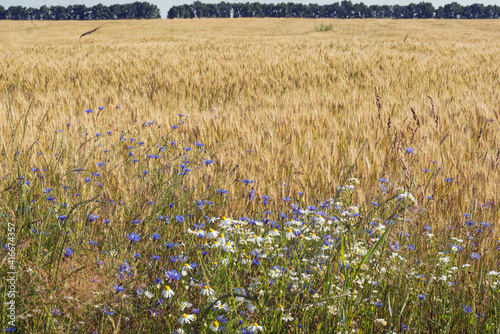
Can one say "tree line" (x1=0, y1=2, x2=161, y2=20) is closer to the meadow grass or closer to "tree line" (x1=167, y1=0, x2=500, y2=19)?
"tree line" (x1=167, y1=0, x2=500, y2=19)

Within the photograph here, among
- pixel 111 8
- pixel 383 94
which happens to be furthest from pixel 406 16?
pixel 383 94

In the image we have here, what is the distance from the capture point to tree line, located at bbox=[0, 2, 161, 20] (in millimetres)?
87075

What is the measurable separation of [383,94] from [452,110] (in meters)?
1.42

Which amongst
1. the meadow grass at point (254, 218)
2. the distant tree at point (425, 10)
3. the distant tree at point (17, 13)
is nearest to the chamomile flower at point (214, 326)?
the meadow grass at point (254, 218)

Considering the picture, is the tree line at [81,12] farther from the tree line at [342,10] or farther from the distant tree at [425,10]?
the distant tree at [425,10]

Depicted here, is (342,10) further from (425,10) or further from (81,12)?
(81,12)

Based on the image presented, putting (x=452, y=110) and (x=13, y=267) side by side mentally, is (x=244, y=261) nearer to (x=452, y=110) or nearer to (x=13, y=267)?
(x=13, y=267)

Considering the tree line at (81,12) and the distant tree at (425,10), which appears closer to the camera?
the tree line at (81,12)

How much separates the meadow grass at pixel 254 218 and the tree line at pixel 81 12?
92.6 m

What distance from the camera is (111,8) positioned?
106 metres

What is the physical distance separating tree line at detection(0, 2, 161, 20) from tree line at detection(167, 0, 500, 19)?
799 centimetres

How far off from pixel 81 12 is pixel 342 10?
74.6 meters

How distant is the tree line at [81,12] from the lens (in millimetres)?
87075

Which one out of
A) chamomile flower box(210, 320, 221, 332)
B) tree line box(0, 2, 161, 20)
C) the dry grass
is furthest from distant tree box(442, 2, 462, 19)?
chamomile flower box(210, 320, 221, 332)
